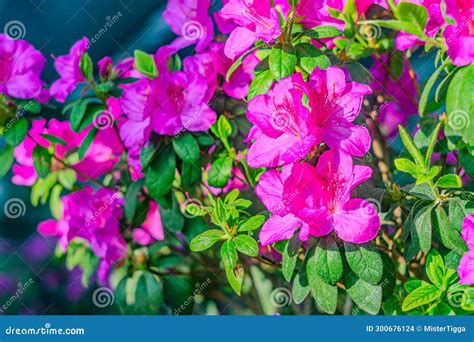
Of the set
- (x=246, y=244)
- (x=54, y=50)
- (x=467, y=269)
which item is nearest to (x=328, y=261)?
(x=246, y=244)

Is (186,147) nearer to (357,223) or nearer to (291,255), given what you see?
(291,255)

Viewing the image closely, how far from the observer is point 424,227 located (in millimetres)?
1432

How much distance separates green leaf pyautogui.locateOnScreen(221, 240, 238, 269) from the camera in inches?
58.2

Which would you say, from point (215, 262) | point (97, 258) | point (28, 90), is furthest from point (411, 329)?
point (28, 90)

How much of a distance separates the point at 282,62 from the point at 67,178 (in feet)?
2.47

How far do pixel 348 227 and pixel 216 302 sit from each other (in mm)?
731

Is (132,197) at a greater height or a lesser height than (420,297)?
greater

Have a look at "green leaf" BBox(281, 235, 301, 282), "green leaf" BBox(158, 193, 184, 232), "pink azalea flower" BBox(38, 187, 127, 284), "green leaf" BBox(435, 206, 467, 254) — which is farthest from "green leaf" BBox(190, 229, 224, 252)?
"green leaf" BBox(435, 206, 467, 254)

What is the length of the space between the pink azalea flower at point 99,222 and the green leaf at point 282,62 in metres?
0.65

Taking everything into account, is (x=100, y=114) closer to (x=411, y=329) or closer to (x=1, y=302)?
(x=1, y=302)

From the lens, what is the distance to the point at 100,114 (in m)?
1.72

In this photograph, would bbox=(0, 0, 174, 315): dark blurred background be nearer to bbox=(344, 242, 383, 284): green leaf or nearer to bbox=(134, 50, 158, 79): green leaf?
bbox=(134, 50, 158, 79): green leaf

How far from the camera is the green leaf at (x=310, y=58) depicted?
4.71ft

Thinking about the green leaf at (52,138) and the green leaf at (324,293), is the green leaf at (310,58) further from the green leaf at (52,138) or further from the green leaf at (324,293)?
the green leaf at (52,138)
